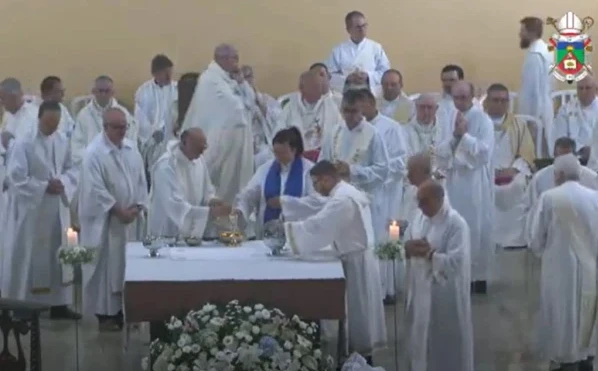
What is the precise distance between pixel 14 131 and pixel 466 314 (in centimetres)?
557

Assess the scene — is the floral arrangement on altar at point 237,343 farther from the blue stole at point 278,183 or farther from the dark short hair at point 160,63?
the dark short hair at point 160,63

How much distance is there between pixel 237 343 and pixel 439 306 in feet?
6.60

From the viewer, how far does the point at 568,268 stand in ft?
33.0

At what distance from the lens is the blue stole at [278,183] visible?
35.1 ft

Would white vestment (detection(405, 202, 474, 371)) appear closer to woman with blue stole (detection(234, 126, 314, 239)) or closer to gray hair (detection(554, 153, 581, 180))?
gray hair (detection(554, 153, 581, 180))

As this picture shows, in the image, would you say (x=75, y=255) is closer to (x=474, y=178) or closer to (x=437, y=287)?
(x=437, y=287)

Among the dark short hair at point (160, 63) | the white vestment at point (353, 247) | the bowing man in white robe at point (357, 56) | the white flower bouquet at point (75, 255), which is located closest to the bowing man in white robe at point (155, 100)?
the dark short hair at point (160, 63)

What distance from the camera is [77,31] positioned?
55.7 ft

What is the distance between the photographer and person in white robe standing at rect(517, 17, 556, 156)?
15.8 meters

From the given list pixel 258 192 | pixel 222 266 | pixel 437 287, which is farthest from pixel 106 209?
pixel 437 287

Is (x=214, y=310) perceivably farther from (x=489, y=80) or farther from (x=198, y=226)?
(x=489, y=80)

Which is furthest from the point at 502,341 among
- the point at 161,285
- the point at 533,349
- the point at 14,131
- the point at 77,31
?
the point at 77,31

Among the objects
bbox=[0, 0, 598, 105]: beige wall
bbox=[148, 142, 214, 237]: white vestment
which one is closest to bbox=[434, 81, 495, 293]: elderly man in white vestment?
bbox=[148, 142, 214, 237]: white vestment

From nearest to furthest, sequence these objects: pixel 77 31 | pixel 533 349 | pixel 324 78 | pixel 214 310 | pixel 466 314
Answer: pixel 214 310, pixel 466 314, pixel 533 349, pixel 324 78, pixel 77 31
